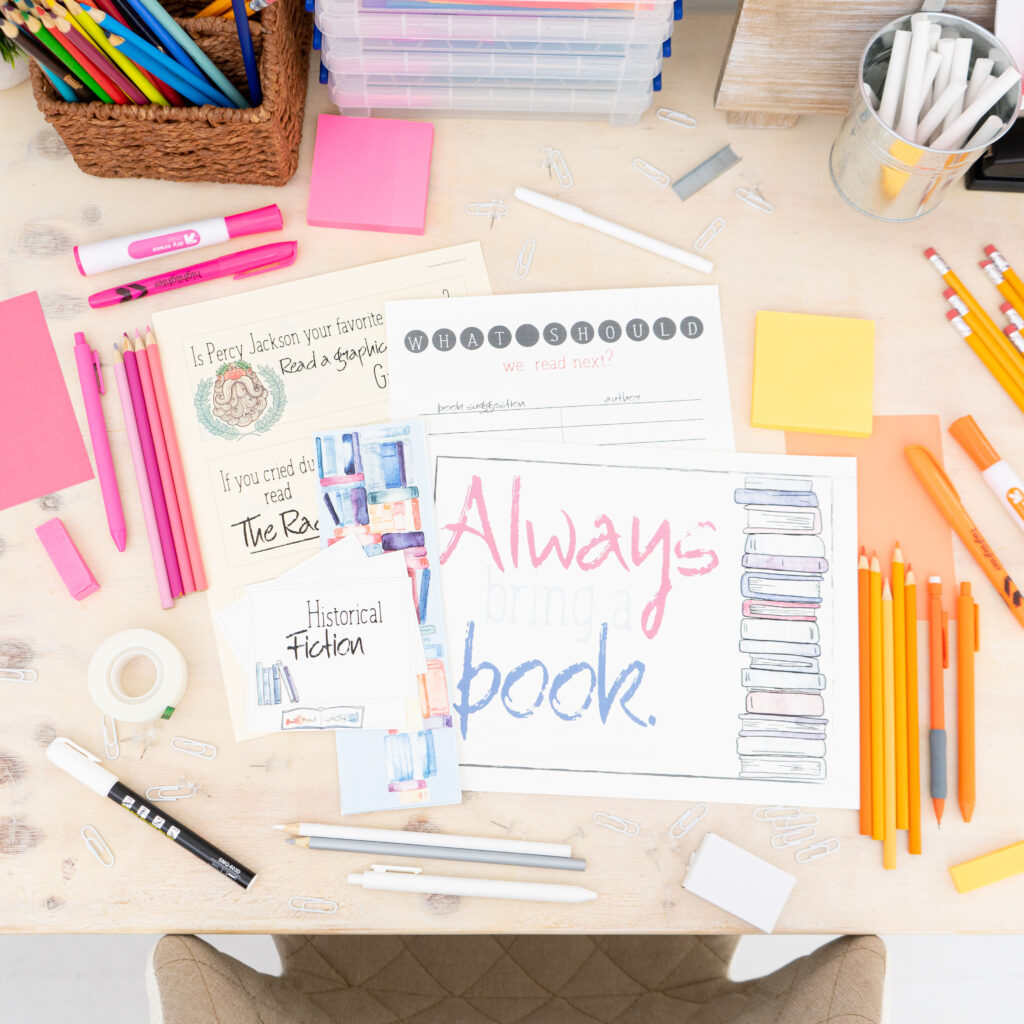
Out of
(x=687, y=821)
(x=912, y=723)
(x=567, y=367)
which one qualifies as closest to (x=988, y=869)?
(x=912, y=723)

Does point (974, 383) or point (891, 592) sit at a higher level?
point (974, 383)

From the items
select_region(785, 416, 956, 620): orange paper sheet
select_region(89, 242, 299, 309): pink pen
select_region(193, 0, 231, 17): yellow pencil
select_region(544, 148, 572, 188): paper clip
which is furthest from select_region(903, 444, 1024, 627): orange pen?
select_region(193, 0, 231, 17): yellow pencil

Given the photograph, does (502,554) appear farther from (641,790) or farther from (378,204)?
(378,204)

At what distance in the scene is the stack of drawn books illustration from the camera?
0.67 metres

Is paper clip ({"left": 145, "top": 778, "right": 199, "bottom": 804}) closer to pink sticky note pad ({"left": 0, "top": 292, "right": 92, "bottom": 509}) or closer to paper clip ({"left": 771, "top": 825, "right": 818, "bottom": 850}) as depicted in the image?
pink sticky note pad ({"left": 0, "top": 292, "right": 92, "bottom": 509})

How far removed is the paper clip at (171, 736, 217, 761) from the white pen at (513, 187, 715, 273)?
1.73 feet

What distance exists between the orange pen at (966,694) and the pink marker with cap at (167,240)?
0.66m

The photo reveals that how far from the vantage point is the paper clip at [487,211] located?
Result: 2.44 ft

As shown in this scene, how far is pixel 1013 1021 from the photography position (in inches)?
51.2

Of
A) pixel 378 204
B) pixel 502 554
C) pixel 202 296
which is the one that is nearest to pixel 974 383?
pixel 502 554

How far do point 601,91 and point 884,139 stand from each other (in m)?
0.24

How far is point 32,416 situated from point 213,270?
192mm

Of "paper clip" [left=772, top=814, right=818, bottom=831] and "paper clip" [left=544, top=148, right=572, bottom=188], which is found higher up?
"paper clip" [left=544, top=148, right=572, bottom=188]

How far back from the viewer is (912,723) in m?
0.68
